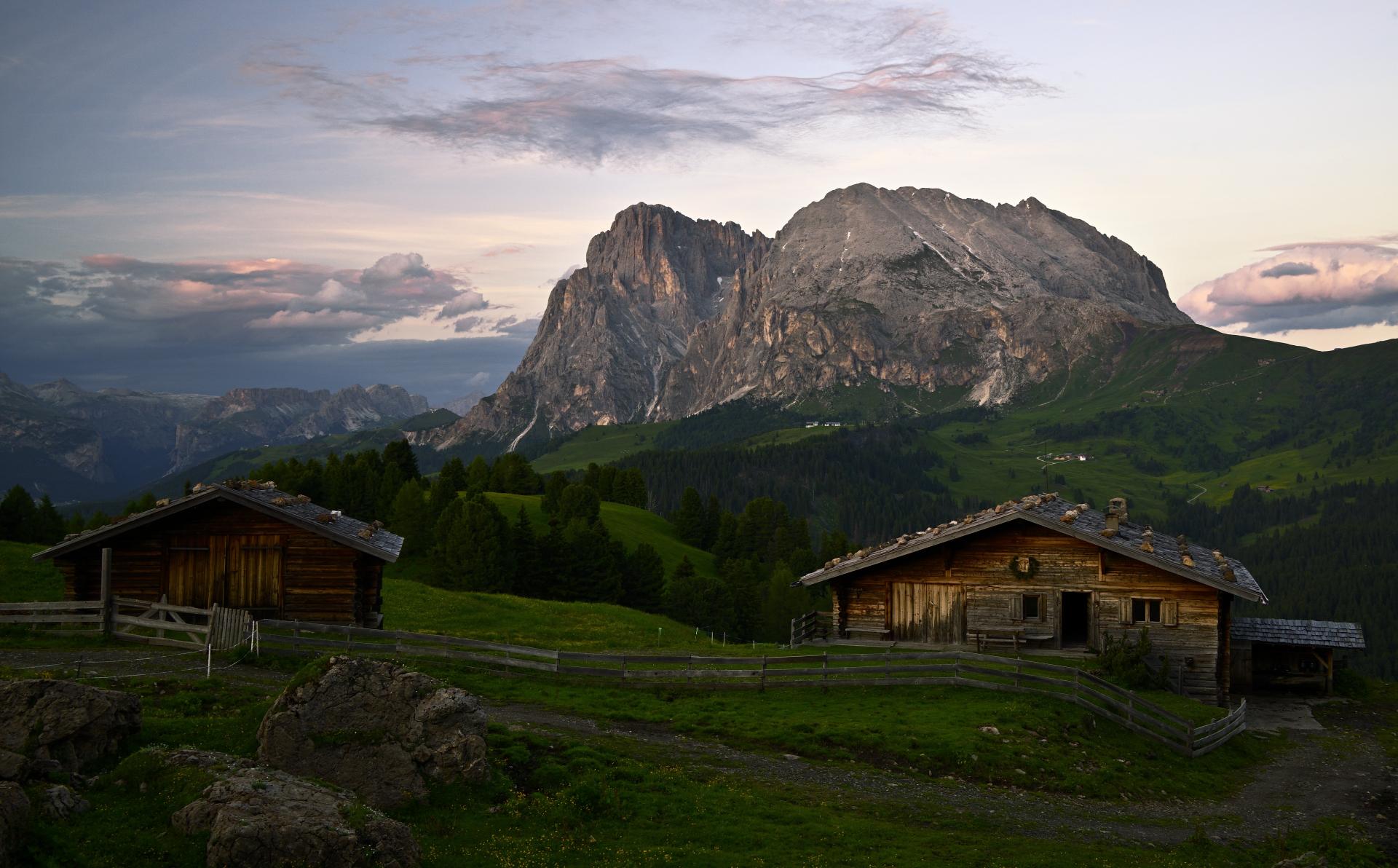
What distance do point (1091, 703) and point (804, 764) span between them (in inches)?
473

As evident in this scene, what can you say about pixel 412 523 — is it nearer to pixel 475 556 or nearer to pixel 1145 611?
pixel 475 556

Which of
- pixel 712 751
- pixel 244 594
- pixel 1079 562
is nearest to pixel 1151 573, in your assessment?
pixel 1079 562

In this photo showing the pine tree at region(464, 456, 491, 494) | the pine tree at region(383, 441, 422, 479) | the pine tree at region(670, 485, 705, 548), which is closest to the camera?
the pine tree at region(383, 441, 422, 479)

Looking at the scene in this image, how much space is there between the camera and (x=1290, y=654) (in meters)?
51.7

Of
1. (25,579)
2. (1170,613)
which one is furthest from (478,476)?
(1170,613)

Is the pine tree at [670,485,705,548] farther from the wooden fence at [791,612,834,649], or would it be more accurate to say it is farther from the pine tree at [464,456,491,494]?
the wooden fence at [791,612,834,649]

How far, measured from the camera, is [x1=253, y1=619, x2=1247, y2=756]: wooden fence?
119ft

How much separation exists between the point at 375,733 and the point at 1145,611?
113ft

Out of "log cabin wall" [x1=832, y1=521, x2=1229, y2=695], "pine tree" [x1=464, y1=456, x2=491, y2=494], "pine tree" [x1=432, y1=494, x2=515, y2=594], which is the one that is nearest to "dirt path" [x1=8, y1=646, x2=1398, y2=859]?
"log cabin wall" [x1=832, y1=521, x2=1229, y2=695]

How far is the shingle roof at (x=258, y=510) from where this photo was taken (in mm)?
41688

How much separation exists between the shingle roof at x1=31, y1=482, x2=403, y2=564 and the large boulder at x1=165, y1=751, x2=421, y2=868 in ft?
79.2

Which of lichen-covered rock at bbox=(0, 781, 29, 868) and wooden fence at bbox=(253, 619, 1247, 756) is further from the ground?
lichen-covered rock at bbox=(0, 781, 29, 868)

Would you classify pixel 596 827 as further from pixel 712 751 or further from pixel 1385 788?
pixel 1385 788

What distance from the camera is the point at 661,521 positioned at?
16838cm
